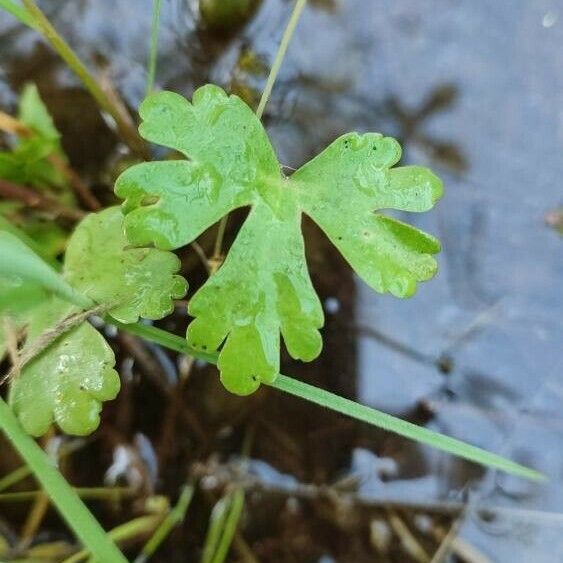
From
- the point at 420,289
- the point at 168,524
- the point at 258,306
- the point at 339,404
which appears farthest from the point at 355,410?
the point at 168,524

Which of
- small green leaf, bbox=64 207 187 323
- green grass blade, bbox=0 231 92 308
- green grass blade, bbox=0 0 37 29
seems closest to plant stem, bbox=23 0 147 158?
green grass blade, bbox=0 0 37 29

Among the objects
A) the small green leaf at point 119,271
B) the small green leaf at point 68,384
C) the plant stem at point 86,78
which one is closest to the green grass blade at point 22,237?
the small green leaf at point 119,271

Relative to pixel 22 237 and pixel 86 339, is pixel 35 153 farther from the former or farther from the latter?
pixel 86 339

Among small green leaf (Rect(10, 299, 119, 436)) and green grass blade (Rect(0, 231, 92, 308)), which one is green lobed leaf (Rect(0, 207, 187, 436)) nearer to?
small green leaf (Rect(10, 299, 119, 436))

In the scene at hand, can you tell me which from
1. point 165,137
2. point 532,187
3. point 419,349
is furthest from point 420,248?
point 532,187

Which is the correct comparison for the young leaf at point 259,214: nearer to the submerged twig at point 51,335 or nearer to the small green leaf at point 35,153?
the submerged twig at point 51,335
